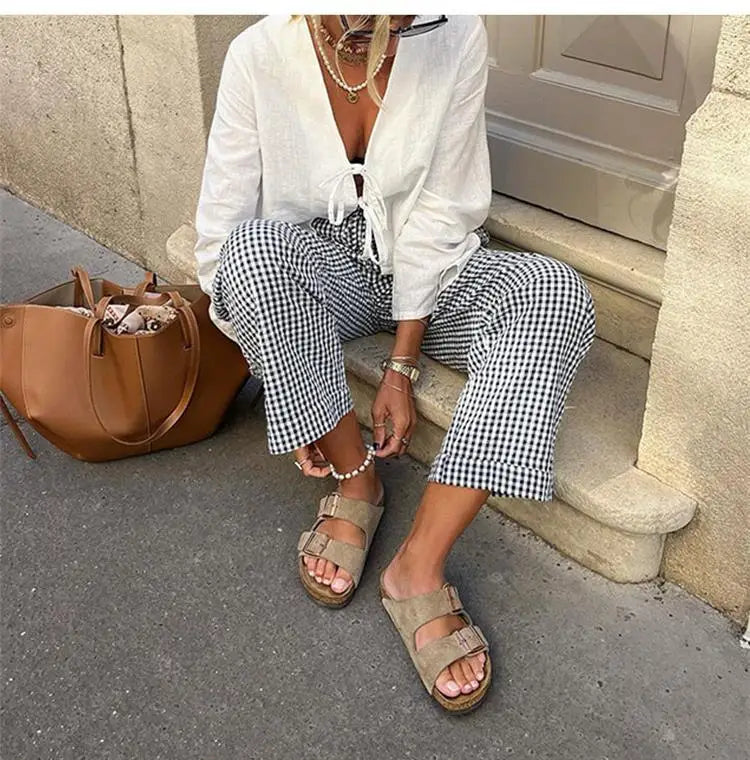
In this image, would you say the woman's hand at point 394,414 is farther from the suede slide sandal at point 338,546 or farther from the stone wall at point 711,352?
the stone wall at point 711,352

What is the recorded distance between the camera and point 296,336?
215 centimetres

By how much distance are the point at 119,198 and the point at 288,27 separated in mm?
1433

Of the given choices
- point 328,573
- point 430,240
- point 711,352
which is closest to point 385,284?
point 430,240

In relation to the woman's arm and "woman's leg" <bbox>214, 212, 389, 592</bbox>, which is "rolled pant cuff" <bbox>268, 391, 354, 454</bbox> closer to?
"woman's leg" <bbox>214, 212, 389, 592</bbox>

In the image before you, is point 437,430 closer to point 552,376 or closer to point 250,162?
point 552,376

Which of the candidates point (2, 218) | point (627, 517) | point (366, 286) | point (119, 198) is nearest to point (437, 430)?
point (366, 286)

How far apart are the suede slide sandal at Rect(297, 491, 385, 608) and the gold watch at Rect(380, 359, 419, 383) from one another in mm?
289

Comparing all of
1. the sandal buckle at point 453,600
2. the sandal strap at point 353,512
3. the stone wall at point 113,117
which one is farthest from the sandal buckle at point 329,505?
the stone wall at point 113,117

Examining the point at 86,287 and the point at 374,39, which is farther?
the point at 86,287

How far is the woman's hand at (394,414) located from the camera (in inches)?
90.2

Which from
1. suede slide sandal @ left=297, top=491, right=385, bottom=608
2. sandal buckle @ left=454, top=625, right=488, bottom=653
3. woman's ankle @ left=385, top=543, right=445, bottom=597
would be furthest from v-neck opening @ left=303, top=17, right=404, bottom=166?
sandal buckle @ left=454, top=625, right=488, bottom=653

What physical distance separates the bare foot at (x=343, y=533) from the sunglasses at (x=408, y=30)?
3.04 feet

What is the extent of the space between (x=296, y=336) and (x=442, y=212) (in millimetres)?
439

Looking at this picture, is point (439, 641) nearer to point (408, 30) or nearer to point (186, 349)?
point (186, 349)
